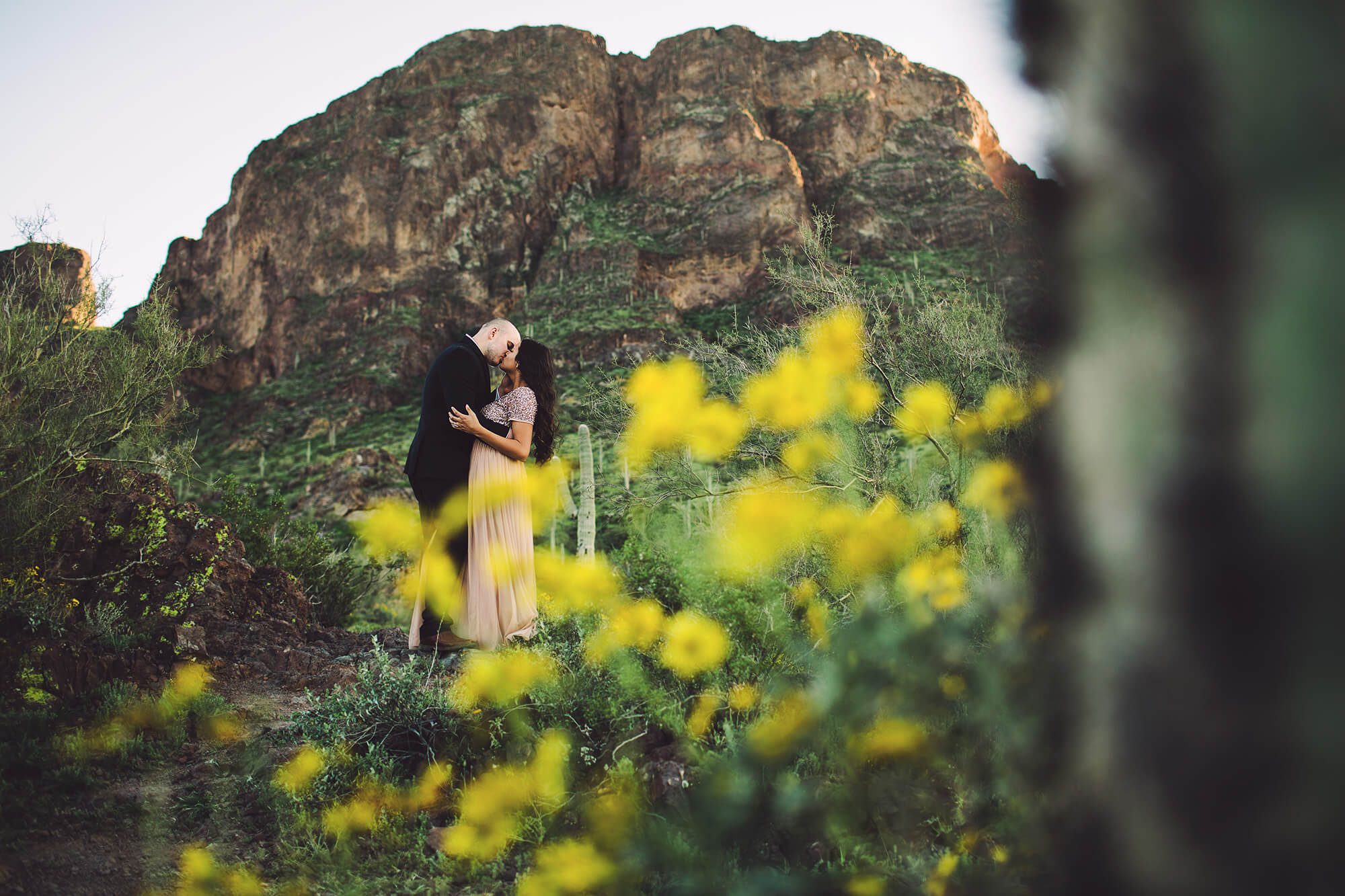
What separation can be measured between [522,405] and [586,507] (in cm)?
293

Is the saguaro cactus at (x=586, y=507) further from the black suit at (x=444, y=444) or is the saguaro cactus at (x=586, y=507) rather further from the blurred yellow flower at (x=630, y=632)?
the blurred yellow flower at (x=630, y=632)

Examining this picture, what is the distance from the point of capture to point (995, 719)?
882 mm

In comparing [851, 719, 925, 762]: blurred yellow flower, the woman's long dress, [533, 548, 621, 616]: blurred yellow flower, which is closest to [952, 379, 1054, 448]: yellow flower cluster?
[851, 719, 925, 762]: blurred yellow flower

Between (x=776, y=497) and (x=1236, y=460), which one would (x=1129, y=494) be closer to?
(x=1236, y=460)

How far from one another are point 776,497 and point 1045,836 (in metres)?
3.75

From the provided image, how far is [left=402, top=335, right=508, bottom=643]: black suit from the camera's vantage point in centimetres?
464

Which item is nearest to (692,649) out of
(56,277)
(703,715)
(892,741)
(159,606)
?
(703,715)

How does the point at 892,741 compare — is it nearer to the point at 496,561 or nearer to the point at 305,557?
the point at 496,561

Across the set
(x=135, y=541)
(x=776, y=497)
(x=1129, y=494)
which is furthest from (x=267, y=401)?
(x=1129, y=494)

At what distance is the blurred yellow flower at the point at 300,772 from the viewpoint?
3109 mm

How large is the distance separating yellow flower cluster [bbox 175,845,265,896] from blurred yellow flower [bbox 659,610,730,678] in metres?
1.49

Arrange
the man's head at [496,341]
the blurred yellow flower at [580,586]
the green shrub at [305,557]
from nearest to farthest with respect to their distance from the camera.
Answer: the blurred yellow flower at [580,586]
the man's head at [496,341]
the green shrub at [305,557]

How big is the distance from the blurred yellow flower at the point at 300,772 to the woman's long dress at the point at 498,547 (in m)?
1.30

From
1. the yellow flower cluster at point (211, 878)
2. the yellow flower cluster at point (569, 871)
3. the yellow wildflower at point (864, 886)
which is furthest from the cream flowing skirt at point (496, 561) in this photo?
the yellow wildflower at point (864, 886)
